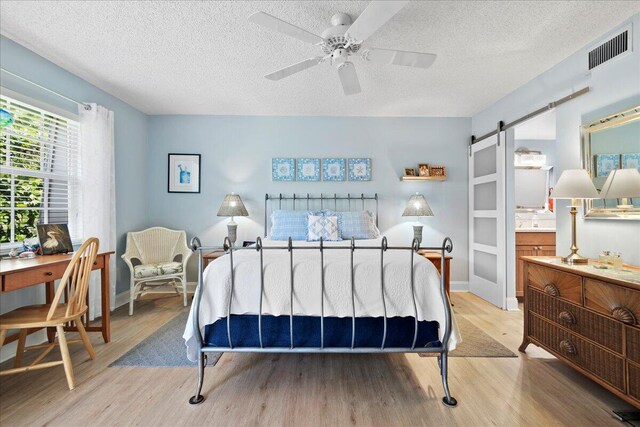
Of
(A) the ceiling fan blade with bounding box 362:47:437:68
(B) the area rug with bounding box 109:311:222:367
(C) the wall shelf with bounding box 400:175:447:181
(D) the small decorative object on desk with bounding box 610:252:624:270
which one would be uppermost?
(A) the ceiling fan blade with bounding box 362:47:437:68

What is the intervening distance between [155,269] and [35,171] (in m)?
1.45

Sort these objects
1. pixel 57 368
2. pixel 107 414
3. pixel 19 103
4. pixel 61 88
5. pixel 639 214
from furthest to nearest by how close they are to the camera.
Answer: pixel 61 88, pixel 19 103, pixel 57 368, pixel 639 214, pixel 107 414

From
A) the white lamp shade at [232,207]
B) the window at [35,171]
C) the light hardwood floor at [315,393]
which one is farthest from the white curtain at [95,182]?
the white lamp shade at [232,207]

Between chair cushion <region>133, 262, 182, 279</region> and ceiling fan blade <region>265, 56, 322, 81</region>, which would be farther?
chair cushion <region>133, 262, 182, 279</region>

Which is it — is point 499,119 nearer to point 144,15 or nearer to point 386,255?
point 386,255

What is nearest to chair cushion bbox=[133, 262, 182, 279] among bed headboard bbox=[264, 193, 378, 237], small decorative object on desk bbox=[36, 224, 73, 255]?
small decorative object on desk bbox=[36, 224, 73, 255]

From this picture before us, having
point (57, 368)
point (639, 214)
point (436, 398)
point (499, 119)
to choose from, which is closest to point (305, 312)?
point (436, 398)

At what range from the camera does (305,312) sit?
178cm

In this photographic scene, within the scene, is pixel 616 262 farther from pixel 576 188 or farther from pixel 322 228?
pixel 322 228

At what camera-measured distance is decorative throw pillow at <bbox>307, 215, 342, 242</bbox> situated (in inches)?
133

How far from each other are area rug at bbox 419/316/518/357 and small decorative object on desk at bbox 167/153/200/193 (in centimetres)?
366

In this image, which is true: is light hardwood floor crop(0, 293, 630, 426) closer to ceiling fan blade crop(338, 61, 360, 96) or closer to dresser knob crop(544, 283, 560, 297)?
dresser knob crop(544, 283, 560, 297)

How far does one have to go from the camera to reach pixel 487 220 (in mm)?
3775

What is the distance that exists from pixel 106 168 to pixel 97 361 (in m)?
2.04
